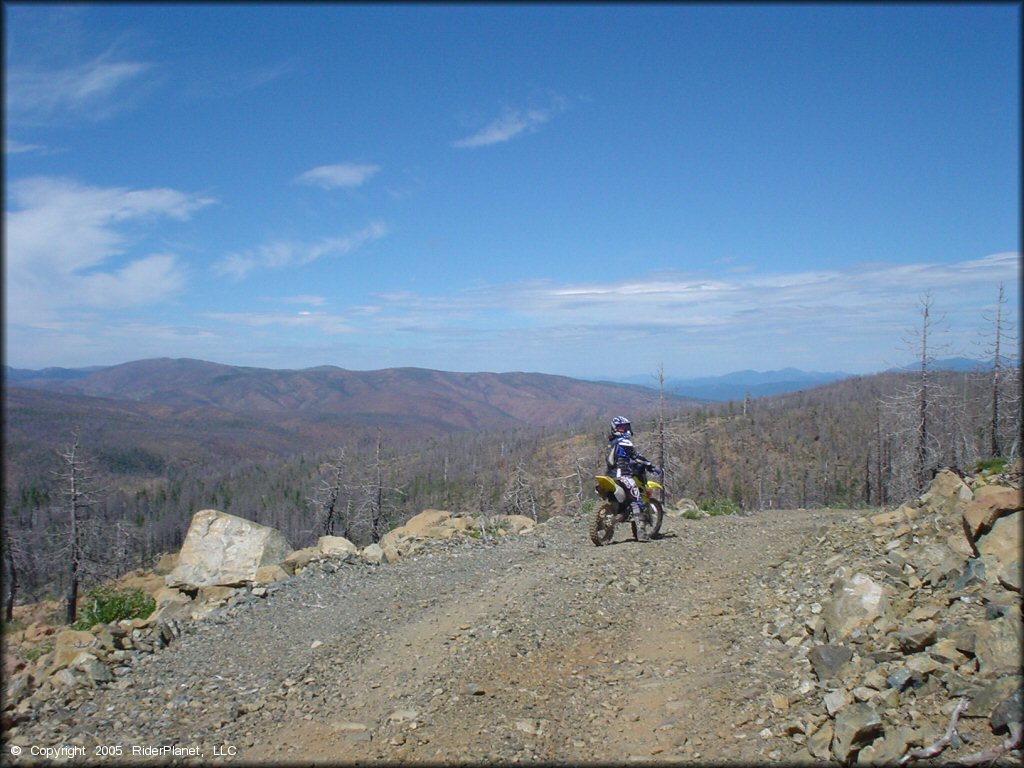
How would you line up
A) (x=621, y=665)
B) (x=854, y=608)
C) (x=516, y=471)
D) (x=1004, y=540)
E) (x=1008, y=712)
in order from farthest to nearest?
(x=516, y=471) < (x=621, y=665) < (x=854, y=608) < (x=1004, y=540) < (x=1008, y=712)

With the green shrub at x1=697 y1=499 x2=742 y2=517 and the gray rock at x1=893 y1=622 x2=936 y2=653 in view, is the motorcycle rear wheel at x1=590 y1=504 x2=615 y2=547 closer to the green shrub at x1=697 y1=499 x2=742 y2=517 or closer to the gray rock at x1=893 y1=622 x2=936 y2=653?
the green shrub at x1=697 y1=499 x2=742 y2=517

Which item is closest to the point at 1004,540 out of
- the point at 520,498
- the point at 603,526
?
the point at 603,526

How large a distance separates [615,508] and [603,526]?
1.40ft

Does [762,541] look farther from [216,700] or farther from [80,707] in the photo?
[80,707]

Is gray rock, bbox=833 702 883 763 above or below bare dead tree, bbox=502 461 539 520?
above

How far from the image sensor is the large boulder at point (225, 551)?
1473cm

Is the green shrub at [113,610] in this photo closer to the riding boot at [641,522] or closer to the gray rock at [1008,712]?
the riding boot at [641,522]

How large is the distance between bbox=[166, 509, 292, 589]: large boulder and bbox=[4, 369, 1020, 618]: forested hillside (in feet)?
23.6

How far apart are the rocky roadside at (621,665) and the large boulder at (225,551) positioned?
14.7 feet

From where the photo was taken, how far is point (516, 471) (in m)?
58.6

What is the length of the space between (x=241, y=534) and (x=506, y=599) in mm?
9116

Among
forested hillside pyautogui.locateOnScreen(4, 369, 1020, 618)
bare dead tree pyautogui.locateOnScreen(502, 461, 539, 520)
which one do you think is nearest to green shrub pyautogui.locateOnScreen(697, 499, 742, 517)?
forested hillside pyautogui.locateOnScreen(4, 369, 1020, 618)

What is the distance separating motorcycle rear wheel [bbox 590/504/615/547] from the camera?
12.0 metres

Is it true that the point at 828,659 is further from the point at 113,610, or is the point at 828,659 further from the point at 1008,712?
the point at 113,610
